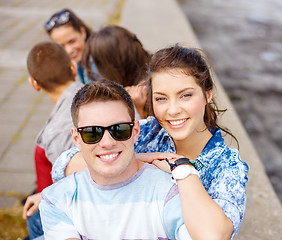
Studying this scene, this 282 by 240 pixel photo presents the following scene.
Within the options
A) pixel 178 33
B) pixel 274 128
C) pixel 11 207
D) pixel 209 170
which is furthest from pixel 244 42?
pixel 209 170

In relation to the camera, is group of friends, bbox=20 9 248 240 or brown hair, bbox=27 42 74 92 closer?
Answer: group of friends, bbox=20 9 248 240

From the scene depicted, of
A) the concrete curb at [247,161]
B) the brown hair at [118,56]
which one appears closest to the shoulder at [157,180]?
the concrete curb at [247,161]

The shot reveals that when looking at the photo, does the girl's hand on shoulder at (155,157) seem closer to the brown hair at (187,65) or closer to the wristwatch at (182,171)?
the wristwatch at (182,171)

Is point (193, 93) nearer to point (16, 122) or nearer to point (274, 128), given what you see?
point (16, 122)

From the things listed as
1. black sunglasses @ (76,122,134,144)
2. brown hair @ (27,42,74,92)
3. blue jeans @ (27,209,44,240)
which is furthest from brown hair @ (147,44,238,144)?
blue jeans @ (27,209,44,240)

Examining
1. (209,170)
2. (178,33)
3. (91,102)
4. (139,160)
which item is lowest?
(209,170)

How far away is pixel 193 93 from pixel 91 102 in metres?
0.56

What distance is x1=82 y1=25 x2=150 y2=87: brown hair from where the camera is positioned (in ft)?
10.6

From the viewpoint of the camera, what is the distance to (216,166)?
6.24 ft

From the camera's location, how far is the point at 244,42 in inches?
440

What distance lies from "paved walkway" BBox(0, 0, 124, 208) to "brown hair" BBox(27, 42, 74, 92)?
1.45 m

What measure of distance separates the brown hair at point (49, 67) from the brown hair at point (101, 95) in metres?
1.05

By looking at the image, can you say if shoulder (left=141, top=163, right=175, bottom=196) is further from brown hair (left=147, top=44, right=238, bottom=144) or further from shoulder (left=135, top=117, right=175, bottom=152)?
brown hair (left=147, top=44, right=238, bottom=144)

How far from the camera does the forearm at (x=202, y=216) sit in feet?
5.17
